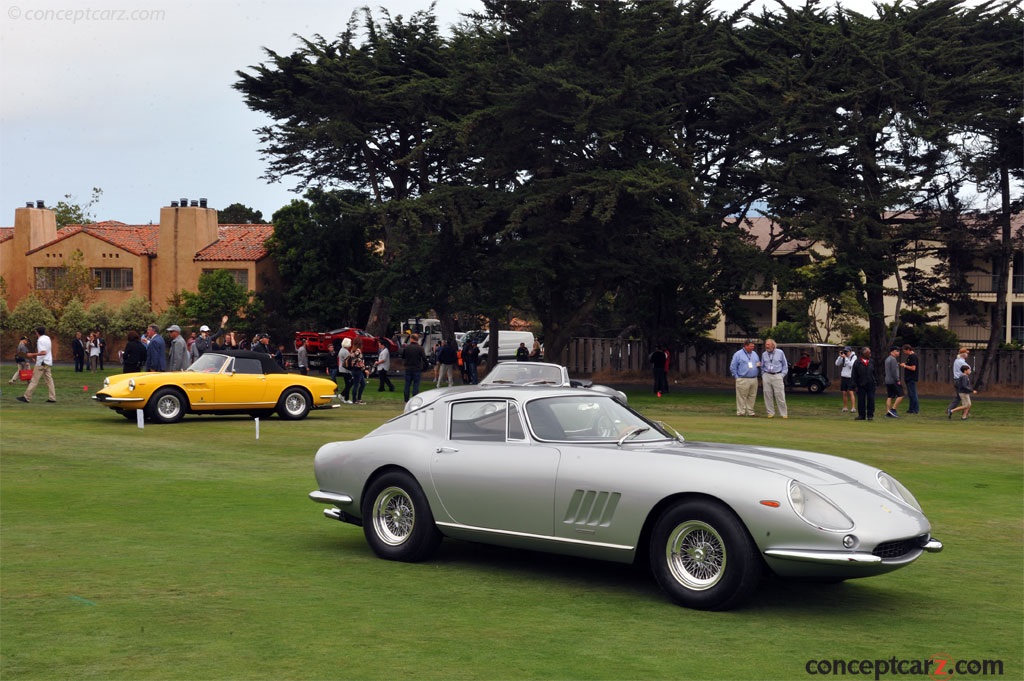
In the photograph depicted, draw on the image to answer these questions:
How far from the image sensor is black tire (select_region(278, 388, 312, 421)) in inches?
965

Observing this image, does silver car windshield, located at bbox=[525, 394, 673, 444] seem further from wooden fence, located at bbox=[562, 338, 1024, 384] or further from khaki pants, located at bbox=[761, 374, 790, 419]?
wooden fence, located at bbox=[562, 338, 1024, 384]

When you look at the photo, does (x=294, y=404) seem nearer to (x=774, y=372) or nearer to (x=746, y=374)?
(x=746, y=374)

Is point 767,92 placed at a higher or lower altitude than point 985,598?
higher

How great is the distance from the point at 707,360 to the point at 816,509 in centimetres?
4866

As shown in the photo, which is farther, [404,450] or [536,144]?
[536,144]

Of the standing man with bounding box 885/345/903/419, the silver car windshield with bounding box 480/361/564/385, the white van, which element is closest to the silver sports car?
the silver car windshield with bounding box 480/361/564/385

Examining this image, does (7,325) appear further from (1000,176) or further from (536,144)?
(1000,176)

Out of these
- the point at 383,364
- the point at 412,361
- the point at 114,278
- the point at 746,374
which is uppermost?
the point at 114,278

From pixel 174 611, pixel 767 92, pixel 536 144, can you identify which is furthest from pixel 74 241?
pixel 174 611

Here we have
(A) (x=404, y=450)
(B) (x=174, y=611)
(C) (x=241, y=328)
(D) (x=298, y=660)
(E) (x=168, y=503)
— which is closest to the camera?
(D) (x=298, y=660)

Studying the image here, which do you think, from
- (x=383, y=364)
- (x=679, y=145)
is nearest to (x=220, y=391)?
(x=383, y=364)

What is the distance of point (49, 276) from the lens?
76.8 meters

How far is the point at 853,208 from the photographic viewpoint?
4416cm

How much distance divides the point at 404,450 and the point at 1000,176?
43.5 metres
